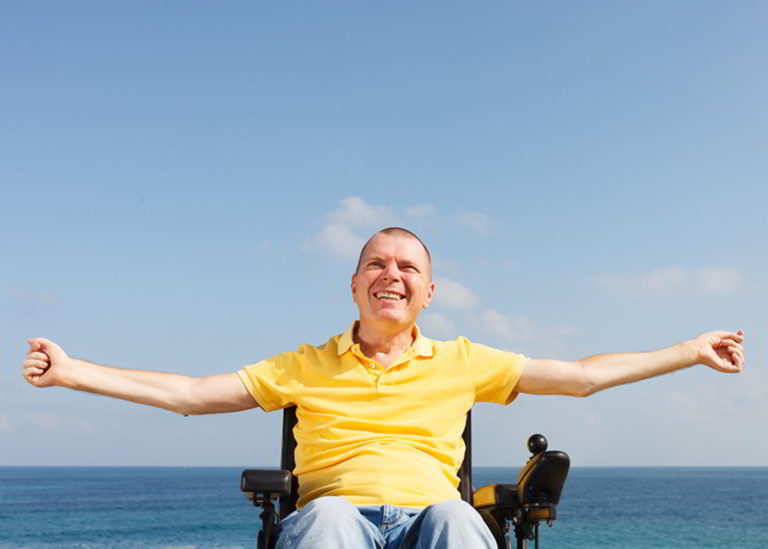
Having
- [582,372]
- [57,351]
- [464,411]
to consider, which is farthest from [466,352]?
[57,351]

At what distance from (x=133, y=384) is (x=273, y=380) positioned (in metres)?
0.48

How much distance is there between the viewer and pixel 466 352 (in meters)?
3.00

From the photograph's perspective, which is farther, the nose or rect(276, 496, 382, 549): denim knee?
the nose

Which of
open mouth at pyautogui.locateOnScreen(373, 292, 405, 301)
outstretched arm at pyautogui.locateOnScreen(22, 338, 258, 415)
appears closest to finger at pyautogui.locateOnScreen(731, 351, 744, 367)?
open mouth at pyautogui.locateOnScreen(373, 292, 405, 301)

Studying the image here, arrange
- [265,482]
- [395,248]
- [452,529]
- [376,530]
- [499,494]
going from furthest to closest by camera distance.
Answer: [395,248], [499,494], [265,482], [376,530], [452,529]

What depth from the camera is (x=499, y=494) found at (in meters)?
2.88

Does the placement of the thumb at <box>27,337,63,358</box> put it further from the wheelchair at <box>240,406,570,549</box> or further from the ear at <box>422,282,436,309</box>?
the ear at <box>422,282,436,309</box>

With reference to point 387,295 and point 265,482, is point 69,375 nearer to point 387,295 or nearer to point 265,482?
point 265,482

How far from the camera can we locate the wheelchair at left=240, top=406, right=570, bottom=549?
8.71 feet

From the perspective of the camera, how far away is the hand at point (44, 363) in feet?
9.01

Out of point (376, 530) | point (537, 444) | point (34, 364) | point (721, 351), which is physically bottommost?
point (376, 530)

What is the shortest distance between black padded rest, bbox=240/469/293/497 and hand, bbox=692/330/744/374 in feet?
4.80

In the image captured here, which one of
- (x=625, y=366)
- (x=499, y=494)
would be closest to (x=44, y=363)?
(x=499, y=494)

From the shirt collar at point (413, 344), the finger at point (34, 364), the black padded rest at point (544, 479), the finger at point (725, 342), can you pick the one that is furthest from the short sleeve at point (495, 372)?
the finger at point (34, 364)
